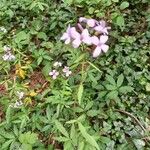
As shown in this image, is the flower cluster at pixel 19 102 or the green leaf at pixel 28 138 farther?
the flower cluster at pixel 19 102

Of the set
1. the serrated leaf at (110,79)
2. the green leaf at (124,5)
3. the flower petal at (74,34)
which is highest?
the flower petal at (74,34)

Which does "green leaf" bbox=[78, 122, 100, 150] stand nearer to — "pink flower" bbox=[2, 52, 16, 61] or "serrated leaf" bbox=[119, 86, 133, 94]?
"serrated leaf" bbox=[119, 86, 133, 94]

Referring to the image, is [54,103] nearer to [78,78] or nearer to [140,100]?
[78,78]

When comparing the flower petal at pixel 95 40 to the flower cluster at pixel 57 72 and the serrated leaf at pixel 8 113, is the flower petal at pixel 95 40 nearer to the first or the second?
the flower cluster at pixel 57 72

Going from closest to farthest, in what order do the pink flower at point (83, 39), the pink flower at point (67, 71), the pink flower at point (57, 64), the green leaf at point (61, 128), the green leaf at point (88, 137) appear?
the pink flower at point (83, 39) → the green leaf at point (88, 137) → the green leaf at point (61, 128) → the pink flower at point (67, 71) → the pink flower at point (57, 64)

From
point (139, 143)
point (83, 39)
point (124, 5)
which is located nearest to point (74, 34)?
point (83, 39)

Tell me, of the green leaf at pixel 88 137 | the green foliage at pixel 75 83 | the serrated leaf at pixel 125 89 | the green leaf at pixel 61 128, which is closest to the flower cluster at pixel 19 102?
the green foliage at pixel 75 83

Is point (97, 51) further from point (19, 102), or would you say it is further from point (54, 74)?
point (19, 102)

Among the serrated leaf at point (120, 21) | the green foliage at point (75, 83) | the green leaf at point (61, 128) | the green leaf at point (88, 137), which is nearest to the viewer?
the green leaf at point (88, 137)
